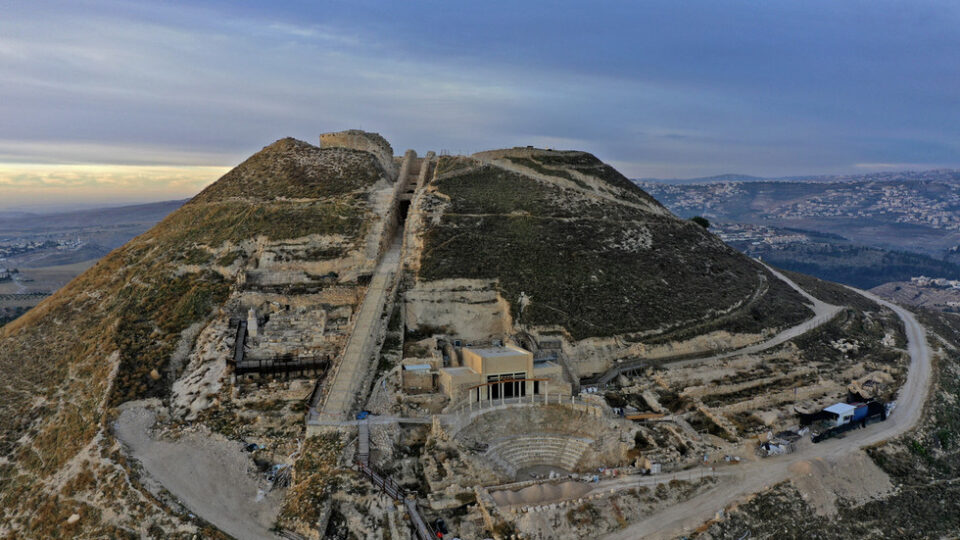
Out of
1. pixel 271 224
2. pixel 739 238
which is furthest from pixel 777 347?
pixel 739 238

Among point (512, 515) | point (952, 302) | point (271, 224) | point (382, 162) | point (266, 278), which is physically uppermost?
point (382, 162)

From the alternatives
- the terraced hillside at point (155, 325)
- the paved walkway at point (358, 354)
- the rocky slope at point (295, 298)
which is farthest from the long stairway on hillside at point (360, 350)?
the terraced hillside at point (155, 325)

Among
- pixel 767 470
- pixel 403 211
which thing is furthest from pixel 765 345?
pixel 403 211

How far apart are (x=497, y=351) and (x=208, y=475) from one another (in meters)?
17.6

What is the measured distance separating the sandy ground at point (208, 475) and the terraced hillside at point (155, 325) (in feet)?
2.96

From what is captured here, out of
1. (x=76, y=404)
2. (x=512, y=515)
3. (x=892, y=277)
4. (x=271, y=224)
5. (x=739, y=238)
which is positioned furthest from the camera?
(x=739, y=238)

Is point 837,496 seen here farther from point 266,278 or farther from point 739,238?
point 739,238

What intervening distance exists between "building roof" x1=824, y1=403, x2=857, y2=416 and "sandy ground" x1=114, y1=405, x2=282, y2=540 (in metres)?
30.8

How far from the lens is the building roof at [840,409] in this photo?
113 feet

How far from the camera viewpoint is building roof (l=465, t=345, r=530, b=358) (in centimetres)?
3689

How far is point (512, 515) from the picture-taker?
1013 inches

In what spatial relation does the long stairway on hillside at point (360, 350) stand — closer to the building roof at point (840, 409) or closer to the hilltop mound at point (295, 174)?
the hilltop mound at point (295, 174)

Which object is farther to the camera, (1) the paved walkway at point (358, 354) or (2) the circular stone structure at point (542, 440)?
(1) the paved walkway at point (358, 354)

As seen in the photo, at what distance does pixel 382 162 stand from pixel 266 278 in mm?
23155
